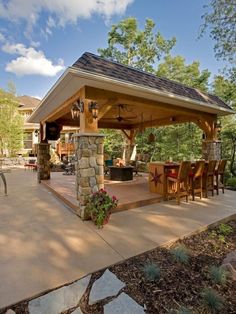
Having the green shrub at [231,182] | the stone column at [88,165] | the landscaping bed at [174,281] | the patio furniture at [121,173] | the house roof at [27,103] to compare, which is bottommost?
the landscaping bed at [174,281]

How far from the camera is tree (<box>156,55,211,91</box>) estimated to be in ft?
44.1

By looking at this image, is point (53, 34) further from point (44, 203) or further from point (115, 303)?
point (115, 303)

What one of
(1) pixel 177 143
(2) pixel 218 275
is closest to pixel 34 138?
(1) pixel 177 143

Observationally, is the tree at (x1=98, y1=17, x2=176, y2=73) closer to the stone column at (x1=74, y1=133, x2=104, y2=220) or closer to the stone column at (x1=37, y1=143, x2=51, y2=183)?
the stone column at (x1=37, y1=143, x2=51, y2=183)

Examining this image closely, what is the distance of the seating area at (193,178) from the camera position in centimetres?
516

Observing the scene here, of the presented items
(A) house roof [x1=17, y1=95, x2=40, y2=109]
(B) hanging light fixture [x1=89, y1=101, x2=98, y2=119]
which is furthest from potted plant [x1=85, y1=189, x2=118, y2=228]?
(A) house roof [x1=17, y1=95, x2=40, y2=109]

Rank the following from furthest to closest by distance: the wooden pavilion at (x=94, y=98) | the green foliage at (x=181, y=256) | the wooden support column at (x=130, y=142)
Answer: the wooden support column at (x=130, y=142), the wooden pavilion at (x=94, y=98), the green foliage at (x=181, y=256)

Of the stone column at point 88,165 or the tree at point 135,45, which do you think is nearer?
the stone column at point 88,165

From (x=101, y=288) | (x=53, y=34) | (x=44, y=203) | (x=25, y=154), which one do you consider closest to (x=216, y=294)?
(x=101, y=288)

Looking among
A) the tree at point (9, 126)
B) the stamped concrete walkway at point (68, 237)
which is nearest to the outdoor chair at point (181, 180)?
the stamped concrete walkway at point (68, 237)

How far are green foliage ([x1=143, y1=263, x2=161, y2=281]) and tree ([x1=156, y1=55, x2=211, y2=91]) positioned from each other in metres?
13.4

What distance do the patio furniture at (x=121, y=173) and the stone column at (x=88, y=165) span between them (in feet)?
12.4

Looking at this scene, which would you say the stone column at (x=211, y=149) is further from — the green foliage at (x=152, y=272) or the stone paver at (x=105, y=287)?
the stone paver at (x=105, y=287)

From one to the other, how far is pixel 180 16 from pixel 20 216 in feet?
32.7
